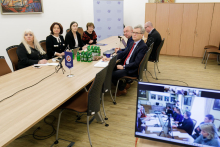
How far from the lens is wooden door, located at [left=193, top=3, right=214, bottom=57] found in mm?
6340

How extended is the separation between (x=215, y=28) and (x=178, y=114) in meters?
6.34

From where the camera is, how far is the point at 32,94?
7.08ft

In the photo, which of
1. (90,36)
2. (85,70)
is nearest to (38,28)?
(90,36)

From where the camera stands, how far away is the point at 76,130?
280 cm

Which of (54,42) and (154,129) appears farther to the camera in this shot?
(54,42)

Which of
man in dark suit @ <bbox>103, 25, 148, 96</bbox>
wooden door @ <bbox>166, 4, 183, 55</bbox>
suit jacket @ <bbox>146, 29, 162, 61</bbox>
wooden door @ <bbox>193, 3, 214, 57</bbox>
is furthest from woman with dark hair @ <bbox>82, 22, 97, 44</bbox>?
wooden door @ <bbox>193, 3, 214, 57</bbox>

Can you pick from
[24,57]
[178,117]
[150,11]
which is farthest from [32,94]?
[150,11]

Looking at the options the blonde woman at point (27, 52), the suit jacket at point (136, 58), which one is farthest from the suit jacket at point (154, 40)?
the blonde woman at point (27, 52)

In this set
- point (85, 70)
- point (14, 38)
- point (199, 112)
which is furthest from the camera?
point (14, 38)

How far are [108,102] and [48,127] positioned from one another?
1.24 m

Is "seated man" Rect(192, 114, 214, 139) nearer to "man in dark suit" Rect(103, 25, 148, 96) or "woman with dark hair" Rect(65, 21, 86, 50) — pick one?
"man in dark suit" Rect(103, 25, 148, 96)

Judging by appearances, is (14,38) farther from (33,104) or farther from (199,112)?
(199,112)

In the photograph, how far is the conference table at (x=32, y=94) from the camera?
1.59 metres

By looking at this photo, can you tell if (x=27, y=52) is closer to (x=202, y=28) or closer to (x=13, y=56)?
(x=13, y=56)
